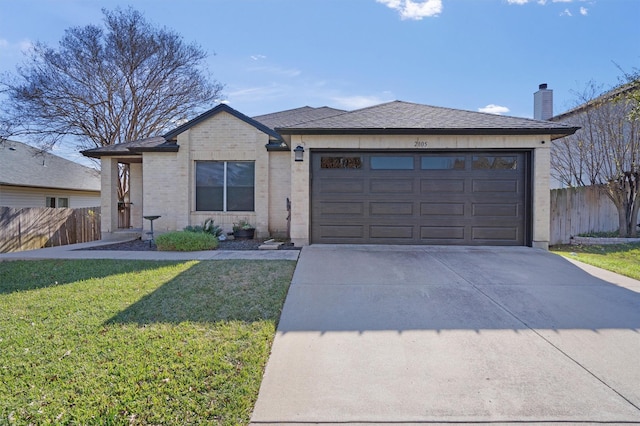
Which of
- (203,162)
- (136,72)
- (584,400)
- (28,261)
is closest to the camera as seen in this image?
(584,400)

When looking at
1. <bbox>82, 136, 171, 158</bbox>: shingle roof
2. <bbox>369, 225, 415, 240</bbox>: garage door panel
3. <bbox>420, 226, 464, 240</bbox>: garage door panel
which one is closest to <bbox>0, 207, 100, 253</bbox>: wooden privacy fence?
<bbox>82, 136, 171, 158</bbox>: shingle roof

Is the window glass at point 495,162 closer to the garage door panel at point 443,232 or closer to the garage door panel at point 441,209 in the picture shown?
the garage door panel at point 441,209

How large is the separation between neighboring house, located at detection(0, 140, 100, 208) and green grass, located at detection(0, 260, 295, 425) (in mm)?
15015

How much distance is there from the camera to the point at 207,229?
33.5ft

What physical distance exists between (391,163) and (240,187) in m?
5.22

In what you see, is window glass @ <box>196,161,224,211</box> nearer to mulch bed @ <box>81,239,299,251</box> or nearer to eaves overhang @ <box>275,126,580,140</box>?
mulch bed @ <box>81,239,299,251</box>

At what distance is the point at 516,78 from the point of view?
13.3m

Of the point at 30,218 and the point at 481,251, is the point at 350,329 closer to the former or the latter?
the point at 481,251

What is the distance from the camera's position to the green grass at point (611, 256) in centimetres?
668

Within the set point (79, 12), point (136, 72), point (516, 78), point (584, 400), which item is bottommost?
point (584, 400)

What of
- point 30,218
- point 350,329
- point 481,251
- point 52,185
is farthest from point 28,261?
point 52,185

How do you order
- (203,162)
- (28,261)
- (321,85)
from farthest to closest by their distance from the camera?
(321,85) < (203,162) < (28,261)

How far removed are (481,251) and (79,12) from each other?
20259 millimetres

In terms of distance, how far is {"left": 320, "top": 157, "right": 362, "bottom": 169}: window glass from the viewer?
889 cm
